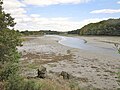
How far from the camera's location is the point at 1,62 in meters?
11.9

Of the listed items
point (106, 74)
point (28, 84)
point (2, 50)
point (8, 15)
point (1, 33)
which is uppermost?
point (8, 15)

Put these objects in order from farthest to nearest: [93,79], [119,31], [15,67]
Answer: [119,31], [93,79], [15,67]

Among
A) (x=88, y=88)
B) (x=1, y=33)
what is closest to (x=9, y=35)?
(x=1, y=33)

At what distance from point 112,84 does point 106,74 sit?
3.45 meters

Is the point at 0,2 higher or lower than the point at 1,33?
higher

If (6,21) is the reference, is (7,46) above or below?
below

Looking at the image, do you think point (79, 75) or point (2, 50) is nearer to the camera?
point (2, 50)

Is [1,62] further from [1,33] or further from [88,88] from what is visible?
[88,88]

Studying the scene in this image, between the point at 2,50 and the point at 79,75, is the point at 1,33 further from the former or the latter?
the point at 79,75

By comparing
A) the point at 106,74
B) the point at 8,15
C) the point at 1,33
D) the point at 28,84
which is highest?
the point at 8,15

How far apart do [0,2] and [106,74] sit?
10830mm

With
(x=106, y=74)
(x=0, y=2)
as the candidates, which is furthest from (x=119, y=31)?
(x=0, y=2)

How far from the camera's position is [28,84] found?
847cm

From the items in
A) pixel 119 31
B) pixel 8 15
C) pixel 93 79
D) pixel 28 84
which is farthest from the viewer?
pixel 119 31
